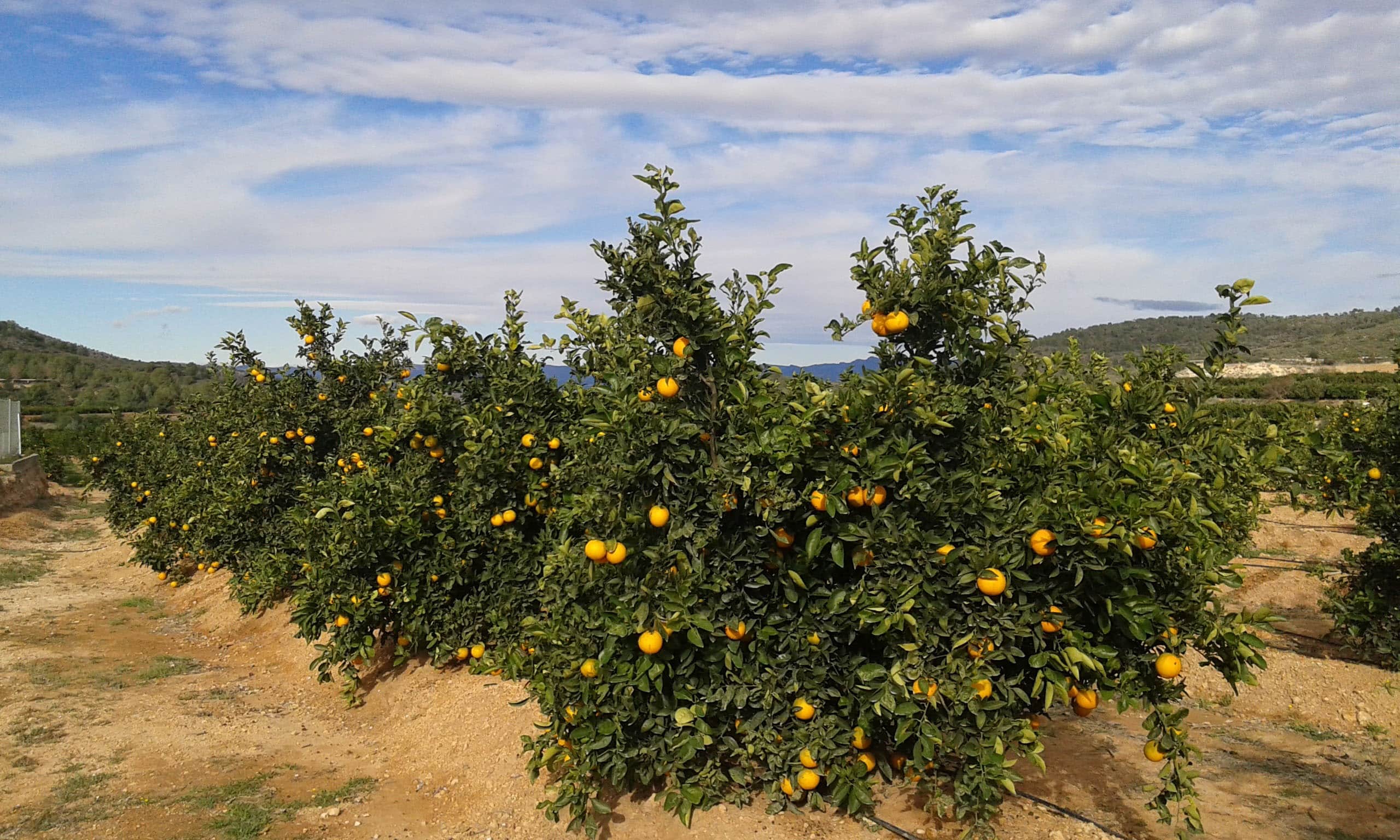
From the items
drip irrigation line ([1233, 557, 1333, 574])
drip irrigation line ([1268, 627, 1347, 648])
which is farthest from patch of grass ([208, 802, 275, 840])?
drip irrigation line ([1233, 557, 1333, 574])

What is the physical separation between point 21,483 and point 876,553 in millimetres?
17077

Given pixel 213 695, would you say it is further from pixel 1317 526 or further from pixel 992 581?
pixel 1317 526

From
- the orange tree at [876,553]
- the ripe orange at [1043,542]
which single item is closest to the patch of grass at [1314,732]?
the orange tree at [876,553]

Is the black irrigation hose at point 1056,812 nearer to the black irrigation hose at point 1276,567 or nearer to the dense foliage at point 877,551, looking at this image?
the dense foliage at point 877,551

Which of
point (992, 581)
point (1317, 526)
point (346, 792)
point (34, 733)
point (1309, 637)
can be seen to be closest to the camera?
point (992, 581)

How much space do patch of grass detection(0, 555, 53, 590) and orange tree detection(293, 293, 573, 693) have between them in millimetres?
6792

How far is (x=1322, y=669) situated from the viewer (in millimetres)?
5164

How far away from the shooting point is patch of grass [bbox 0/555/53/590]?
9352mm

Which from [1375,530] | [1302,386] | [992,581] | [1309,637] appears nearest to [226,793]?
[992,581]

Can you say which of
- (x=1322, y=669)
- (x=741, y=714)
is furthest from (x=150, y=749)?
(x=1322, y=669)

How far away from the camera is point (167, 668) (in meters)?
6.33

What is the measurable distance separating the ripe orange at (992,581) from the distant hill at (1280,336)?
2409cm

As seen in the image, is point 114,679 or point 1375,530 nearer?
point 1375,530

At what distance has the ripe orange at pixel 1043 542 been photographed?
9.04ft
